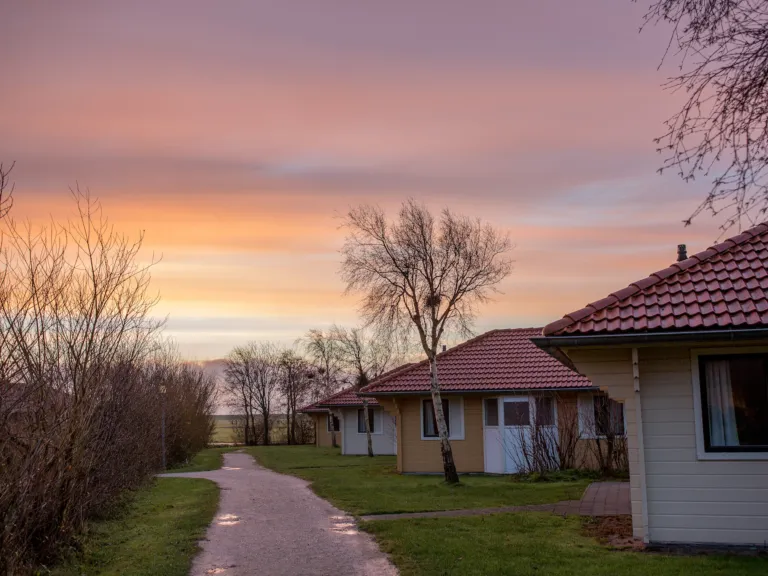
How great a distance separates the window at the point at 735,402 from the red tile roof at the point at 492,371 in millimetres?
12447

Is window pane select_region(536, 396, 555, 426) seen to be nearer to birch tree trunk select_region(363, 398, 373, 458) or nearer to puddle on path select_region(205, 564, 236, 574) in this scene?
puddle on path select_region(205, 564, 236, 574)

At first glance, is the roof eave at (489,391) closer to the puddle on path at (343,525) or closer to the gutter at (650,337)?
the puddle on path at (343,525)

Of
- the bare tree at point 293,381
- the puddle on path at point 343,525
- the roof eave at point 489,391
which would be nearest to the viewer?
the puddle on path at point 343,525

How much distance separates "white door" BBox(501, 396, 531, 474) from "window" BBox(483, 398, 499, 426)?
1.17 ft

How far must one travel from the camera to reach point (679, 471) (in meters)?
9.96

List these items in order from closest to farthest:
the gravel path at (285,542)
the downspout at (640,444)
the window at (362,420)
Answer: the gravel path at (285,542), the downspout at (640,444), the window at (362,420)

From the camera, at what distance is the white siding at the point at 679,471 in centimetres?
970

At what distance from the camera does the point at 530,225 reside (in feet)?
65.0

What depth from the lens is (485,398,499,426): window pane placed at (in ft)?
79.6

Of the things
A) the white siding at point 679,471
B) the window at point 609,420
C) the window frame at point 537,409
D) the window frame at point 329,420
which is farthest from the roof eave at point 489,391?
the window frame at point 329,420

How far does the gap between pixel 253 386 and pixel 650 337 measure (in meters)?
67.1

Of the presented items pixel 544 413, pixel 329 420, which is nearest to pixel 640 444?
pixel 544 413

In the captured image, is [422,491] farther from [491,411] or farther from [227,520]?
[491,411]

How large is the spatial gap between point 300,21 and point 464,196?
8829 millimetres
